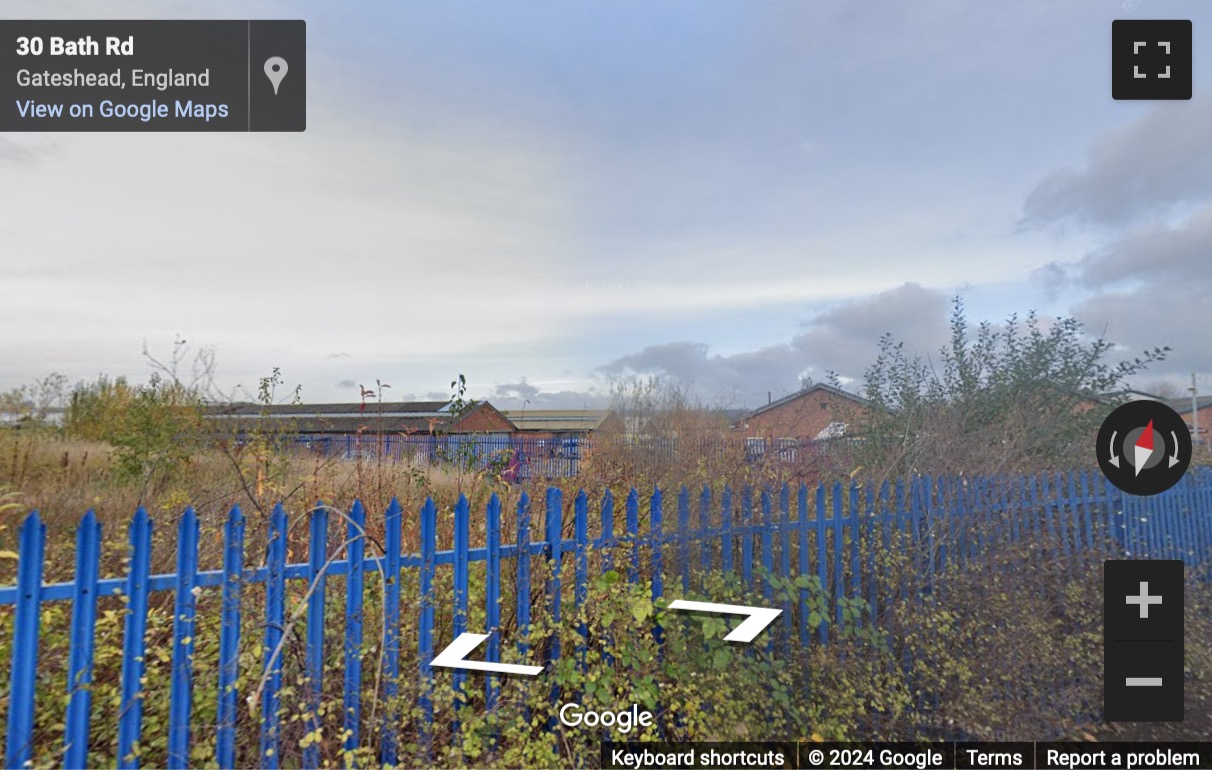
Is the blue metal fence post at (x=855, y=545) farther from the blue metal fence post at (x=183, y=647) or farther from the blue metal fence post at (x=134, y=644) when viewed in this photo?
the blue metal fence post at (x=134, y=644)

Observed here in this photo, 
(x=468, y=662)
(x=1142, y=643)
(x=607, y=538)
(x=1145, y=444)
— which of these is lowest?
(x=1142, y=643)

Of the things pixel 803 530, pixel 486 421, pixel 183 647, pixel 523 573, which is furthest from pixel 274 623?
pixel 486 421

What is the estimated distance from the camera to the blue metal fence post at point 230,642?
2287 mm

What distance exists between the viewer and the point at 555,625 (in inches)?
106

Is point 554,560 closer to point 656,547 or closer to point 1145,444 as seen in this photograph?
point 656,547

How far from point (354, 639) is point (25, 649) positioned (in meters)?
1.16

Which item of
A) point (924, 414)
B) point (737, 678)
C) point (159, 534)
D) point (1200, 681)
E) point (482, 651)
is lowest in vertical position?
point (1200, 681)

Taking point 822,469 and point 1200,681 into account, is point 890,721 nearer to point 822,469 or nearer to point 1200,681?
point 1200,681

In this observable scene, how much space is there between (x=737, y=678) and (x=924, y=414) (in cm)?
411

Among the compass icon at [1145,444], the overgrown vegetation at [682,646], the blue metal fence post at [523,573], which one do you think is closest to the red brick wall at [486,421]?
the overgrown vegetation at [682,646]

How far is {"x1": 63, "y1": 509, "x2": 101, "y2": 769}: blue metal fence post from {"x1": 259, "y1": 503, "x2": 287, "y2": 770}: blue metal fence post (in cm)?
59

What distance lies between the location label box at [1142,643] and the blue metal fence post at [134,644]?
200 inches

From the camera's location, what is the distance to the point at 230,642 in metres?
2.35

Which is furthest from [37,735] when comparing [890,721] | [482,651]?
[890,721]
